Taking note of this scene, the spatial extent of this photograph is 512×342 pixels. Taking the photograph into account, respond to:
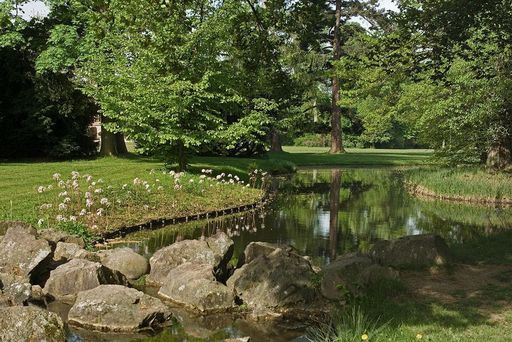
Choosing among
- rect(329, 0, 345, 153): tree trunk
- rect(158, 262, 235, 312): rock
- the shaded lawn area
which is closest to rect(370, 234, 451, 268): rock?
the shaded lawn area

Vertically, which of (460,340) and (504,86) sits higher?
(504,86)

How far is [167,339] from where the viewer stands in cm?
863

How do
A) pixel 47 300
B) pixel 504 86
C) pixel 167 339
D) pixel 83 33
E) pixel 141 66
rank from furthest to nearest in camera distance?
pixel 83 33, pixel 141 66, pixel 504 86, pixel 47 300, pixel 167 339

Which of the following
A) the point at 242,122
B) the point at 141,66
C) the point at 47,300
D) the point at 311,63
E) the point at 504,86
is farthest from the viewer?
the point at 311,63

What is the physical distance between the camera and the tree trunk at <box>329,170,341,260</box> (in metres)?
15.1

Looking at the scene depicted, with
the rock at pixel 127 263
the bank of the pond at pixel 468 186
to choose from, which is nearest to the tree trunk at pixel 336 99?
the bank of the pond at pixel 468 186

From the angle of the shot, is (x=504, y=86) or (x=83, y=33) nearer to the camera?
(x=504, y=86)

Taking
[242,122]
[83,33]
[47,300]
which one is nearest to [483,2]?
[47,300]

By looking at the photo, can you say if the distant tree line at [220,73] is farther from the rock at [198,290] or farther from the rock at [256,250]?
the rock at [198,290]

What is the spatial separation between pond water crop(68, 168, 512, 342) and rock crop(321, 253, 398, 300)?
110cm

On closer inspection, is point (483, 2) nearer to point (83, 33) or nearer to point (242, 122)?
point (242, 122)

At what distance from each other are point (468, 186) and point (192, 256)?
1628cm

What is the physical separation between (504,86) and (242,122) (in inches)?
408

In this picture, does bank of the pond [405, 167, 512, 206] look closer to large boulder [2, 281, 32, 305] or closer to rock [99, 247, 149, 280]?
rock [99, 247, 149, 280]
